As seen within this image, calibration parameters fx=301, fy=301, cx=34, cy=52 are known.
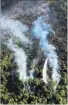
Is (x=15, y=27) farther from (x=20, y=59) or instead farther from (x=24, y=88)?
(x=24, y=88)

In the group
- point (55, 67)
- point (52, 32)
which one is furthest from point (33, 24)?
point (55, 67)

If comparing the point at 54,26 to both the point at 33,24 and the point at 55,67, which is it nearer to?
the point at 33,24

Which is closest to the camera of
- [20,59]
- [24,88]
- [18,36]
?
[24,88]

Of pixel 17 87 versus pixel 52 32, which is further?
pixel 52 32

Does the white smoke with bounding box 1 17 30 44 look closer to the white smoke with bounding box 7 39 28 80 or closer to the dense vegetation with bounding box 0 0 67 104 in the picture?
the white smoke with bounding box 7 39 28 80

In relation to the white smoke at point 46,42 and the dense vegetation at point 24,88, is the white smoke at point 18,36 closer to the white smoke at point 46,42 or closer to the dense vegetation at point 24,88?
the dense vegetation at point 24,88

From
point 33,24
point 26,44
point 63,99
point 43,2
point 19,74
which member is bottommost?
point 63,99

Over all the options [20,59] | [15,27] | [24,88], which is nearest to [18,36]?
A: [15,27]

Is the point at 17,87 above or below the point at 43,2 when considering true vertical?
below

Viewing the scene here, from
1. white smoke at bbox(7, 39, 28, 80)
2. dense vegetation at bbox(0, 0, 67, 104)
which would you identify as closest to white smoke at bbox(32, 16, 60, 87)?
dense vegetation at bbox(0, 0, 67, 104)
